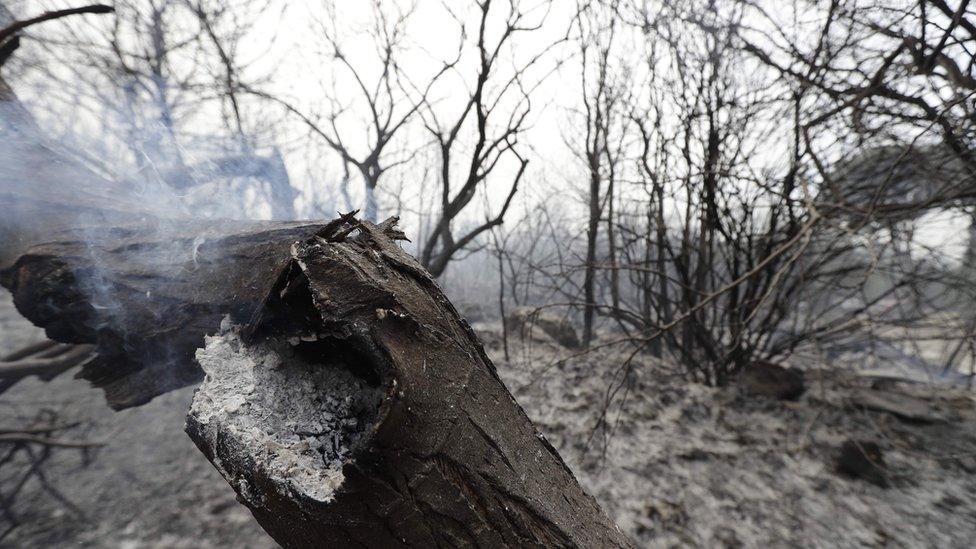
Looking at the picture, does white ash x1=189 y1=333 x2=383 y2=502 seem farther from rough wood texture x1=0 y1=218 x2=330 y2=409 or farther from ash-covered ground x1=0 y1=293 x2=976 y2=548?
ash-covered ground x1=0 y1=293 x2=976 y2=548

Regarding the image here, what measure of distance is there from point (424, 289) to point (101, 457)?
11.6 ft

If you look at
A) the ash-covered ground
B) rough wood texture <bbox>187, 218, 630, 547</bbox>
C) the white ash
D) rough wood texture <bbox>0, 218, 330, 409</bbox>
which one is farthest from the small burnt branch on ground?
rough wood texture <bbox>187, 218, 630, 547</bbox>

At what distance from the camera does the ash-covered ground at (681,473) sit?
81.2 inches

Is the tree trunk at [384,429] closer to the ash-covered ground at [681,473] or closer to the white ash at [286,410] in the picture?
the white ash at [286,410]

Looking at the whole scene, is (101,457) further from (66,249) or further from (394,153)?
(394,153)

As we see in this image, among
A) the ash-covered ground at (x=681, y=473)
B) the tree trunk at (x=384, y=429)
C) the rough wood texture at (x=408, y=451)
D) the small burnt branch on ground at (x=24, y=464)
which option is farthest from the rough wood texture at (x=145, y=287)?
the small burnt branch on ground at (x=24, y=464)

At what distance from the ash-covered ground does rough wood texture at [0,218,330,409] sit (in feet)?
4.24

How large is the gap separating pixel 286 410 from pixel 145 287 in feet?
2.75

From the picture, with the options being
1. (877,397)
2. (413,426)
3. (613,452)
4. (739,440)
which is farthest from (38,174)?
(877,397)

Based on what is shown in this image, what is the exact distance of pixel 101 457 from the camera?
2.79m

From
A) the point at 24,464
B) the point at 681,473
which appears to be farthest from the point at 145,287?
the point at 681,473

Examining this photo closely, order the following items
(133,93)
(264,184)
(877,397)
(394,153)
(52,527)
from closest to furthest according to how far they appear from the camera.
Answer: (52,527) → (264,184) → (877,397) → (133,93) → (394,153)

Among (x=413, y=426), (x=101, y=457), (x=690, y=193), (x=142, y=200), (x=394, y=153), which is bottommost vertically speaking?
(x=101, y=457)

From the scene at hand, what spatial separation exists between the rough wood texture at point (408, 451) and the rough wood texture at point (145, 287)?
44cm
